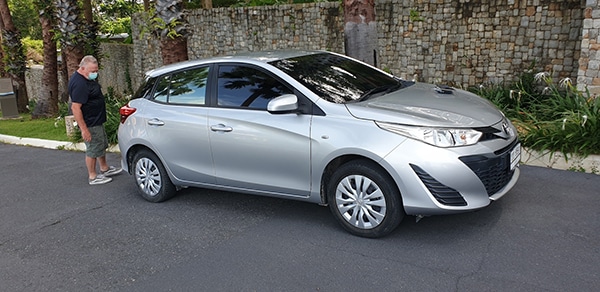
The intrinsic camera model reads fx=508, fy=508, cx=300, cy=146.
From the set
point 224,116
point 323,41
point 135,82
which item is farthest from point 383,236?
point 135,82

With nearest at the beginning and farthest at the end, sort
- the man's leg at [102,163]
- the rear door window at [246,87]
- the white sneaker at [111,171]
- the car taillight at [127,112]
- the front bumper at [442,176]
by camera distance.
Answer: the front bumper at [442,176], the rear door window at [246,87], the car taillight at [127,112], the man's leg at [102,163], the white sneaker at [111,171]

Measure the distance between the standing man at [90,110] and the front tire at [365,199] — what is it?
397 cm

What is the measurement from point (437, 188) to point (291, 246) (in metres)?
1.42

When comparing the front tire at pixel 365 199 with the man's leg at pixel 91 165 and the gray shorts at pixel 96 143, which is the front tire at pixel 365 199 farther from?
the man's leg at pixel 91 165

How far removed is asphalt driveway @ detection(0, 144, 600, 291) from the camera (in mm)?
3957

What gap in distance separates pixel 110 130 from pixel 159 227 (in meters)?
5.46

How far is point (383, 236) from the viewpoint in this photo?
4.61 m

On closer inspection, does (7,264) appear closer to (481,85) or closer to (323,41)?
(481,85)

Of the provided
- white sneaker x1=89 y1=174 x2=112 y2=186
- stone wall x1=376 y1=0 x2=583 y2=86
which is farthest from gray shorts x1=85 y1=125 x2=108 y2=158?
stone wall x1=376 y1=0 x2=583 y2=86

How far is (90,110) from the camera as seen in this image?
7082mm

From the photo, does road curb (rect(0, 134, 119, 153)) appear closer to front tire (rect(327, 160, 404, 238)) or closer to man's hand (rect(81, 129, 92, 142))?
man's hand (rect(81, 129, 92, 142))

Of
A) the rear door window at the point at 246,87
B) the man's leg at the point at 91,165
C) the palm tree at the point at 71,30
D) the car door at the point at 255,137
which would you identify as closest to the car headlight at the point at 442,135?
the car door at the point at 255,137

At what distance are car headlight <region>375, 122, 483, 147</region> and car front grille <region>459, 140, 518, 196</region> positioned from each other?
153 millimetres

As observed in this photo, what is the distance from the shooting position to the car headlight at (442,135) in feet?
14.0
